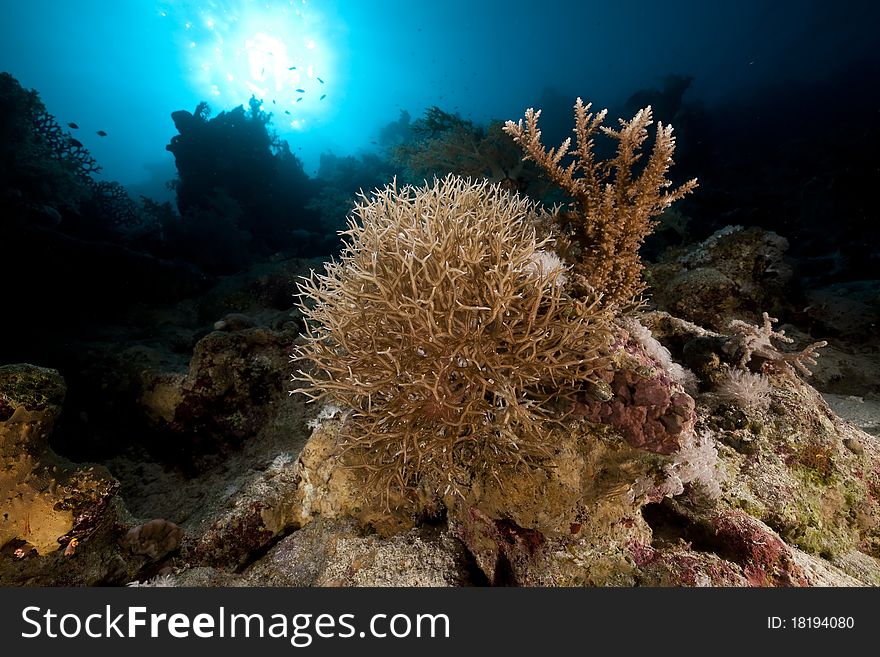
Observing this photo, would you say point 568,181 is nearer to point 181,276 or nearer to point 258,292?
point 258,292

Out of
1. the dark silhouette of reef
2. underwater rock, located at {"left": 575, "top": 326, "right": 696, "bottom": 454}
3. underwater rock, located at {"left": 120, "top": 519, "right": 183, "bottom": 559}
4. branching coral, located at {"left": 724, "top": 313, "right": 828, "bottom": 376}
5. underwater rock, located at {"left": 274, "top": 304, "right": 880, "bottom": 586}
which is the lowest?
underwater rock, located at {"left": 120, "top": 519, "right": 183, "bottom": 559}

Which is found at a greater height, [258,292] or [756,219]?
[756,219]

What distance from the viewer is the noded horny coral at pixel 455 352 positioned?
6.71ft

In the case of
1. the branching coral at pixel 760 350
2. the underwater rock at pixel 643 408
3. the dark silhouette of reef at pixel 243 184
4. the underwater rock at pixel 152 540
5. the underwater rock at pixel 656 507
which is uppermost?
the dark silhouette of reef at pixel 243 184

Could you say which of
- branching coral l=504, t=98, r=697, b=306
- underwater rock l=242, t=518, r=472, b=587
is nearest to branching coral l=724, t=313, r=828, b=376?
branching coral l=504, t=98, r=697, b=306

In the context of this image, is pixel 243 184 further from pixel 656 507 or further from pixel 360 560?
pixel 656 507

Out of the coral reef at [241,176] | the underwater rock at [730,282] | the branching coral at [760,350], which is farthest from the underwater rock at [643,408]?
the coral reef at [241,176]

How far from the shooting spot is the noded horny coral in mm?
2045

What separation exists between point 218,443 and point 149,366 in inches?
68.7

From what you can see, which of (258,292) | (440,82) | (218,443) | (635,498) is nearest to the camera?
(635,498)

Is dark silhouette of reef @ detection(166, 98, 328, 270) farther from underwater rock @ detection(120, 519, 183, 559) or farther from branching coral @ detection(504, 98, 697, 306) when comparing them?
branching coral @ detection(504, 98, 697, 306)

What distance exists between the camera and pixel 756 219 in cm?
1398

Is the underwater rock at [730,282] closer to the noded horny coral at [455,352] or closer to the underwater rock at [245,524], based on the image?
the noded horny coral at [455,352]

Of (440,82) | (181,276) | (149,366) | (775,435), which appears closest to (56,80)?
(440,82)
